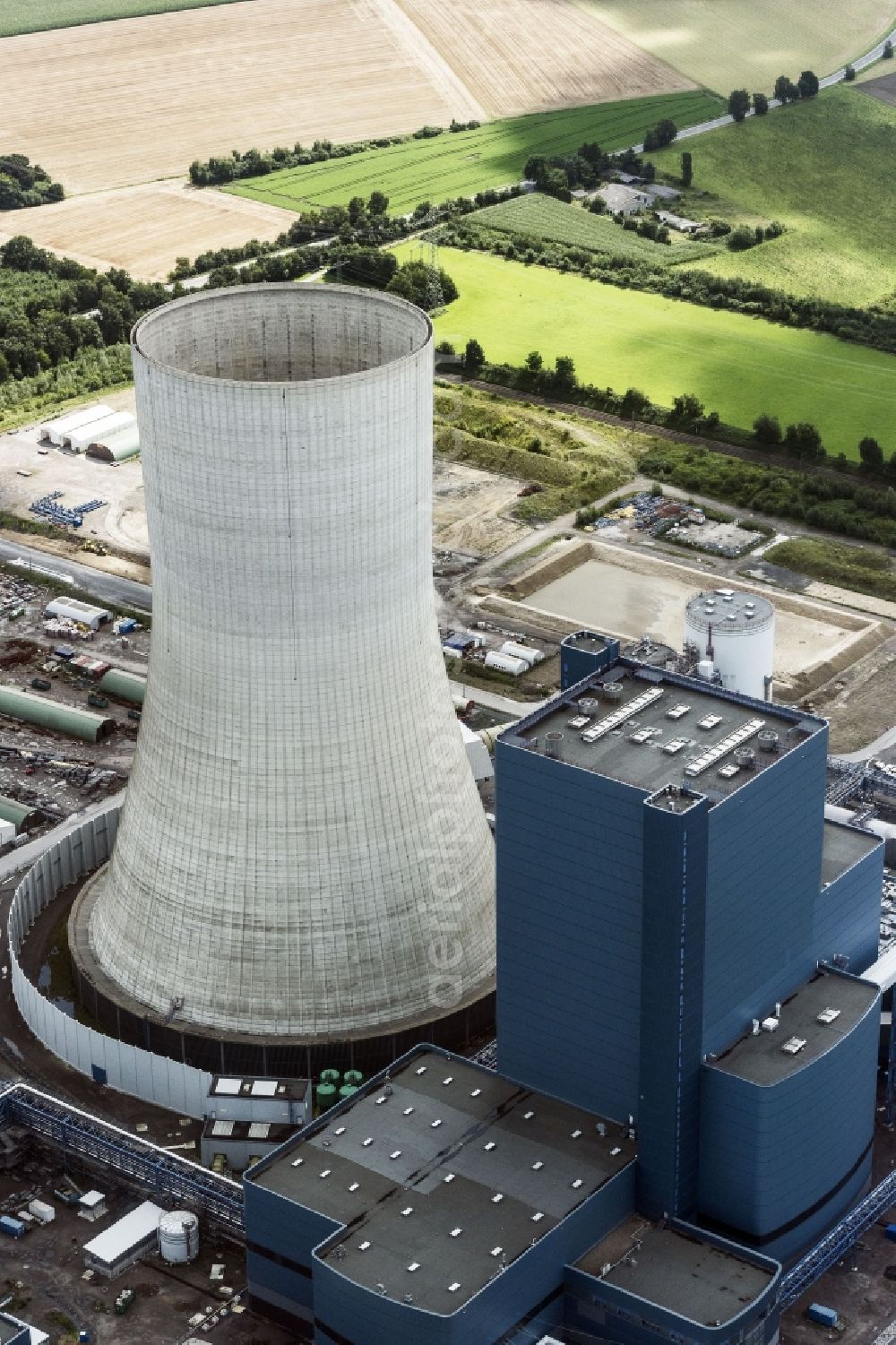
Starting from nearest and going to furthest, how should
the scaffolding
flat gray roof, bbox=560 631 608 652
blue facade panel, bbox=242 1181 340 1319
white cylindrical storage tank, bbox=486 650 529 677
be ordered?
blue facade panel, bbox=242 1181 340 1319, the scaffolding, flat gray roof, bbox=560 631 608 652, white cylindrical storage tank, bbox=486 650 529 677

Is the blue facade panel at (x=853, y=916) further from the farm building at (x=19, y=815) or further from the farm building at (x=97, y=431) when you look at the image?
the farm building at (x=97, y=431)

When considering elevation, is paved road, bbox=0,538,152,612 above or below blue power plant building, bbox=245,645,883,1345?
below

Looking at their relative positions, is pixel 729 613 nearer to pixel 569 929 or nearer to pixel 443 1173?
pixel 569 929

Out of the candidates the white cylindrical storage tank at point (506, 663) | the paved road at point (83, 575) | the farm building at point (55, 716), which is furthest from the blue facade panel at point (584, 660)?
the paved road at point (83, 575)

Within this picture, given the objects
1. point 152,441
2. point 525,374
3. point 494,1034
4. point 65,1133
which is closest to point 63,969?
point 65,1133

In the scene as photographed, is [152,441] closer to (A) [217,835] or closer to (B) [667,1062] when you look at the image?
(A) [217,835]

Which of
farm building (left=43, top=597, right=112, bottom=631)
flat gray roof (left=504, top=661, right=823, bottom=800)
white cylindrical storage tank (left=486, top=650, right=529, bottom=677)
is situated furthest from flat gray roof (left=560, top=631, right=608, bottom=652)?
farm building (left=43, top=597, right=112, bottom=631)

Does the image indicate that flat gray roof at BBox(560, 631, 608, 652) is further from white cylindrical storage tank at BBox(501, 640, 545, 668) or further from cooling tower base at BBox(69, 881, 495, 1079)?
white cylindrical storage tank at BBox(501, 640, 545, 668)
